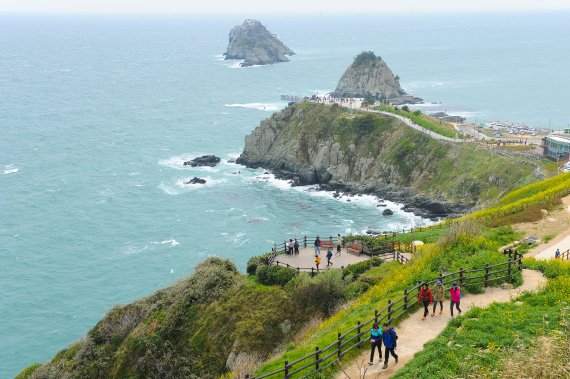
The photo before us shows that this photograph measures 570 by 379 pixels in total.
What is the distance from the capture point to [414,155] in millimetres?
98812

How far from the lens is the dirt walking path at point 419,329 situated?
19.7m

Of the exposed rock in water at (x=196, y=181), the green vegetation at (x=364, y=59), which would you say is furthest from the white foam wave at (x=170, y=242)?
the green vegetation at (x=364, y=59)

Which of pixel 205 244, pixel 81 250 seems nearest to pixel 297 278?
pixel 205 244

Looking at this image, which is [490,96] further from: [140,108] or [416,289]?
[416,289]

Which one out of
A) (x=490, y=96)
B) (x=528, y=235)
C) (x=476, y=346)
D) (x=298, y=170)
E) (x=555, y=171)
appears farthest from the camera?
(x=490, y=96)

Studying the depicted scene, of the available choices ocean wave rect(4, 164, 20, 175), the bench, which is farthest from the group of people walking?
ocean wave rect(4, 164, 20, 175)

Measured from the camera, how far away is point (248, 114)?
15625 cm

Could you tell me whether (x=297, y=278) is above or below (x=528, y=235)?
below

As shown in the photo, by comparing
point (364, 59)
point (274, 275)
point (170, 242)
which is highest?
point (364, 59)

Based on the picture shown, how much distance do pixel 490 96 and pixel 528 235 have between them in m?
154

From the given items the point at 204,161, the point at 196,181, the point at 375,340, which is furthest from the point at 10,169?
the point at 375,340

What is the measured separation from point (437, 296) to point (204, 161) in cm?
9346

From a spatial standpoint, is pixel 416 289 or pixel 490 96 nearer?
pixel 416 289

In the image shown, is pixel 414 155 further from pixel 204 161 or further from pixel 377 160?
pixel 204 161
